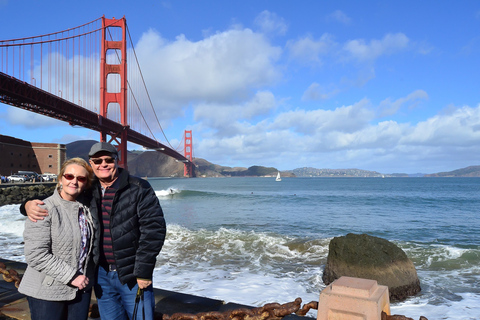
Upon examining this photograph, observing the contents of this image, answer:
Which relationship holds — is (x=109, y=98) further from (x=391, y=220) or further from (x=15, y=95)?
(x=391, y=220)

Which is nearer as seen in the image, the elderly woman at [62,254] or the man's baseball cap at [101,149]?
the elderly woman at [62,254]

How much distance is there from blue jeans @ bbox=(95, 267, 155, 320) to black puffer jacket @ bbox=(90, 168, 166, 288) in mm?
86

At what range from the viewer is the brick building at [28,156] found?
36.3 m

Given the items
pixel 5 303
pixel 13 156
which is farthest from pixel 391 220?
pixel 13 156

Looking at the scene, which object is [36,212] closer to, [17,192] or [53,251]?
[53,251]

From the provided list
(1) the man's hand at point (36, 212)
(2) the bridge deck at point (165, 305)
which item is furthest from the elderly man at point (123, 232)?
(2) the bridge deck at point (165, 305)

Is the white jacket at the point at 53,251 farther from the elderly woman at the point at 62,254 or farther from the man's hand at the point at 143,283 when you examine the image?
the man's hand at the point at 143,283

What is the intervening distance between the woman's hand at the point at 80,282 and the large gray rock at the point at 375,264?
4308mm

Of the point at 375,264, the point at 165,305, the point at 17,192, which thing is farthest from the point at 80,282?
the point at 17,192

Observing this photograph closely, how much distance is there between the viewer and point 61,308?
5.85 ft

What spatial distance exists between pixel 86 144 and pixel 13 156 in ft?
425

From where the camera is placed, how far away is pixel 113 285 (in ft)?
A: 6.42

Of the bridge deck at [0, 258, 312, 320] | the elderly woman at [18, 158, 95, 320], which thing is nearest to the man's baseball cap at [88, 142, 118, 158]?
the elderly woman at [18, 158, 95, 320]

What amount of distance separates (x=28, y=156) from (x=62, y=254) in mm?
45364
